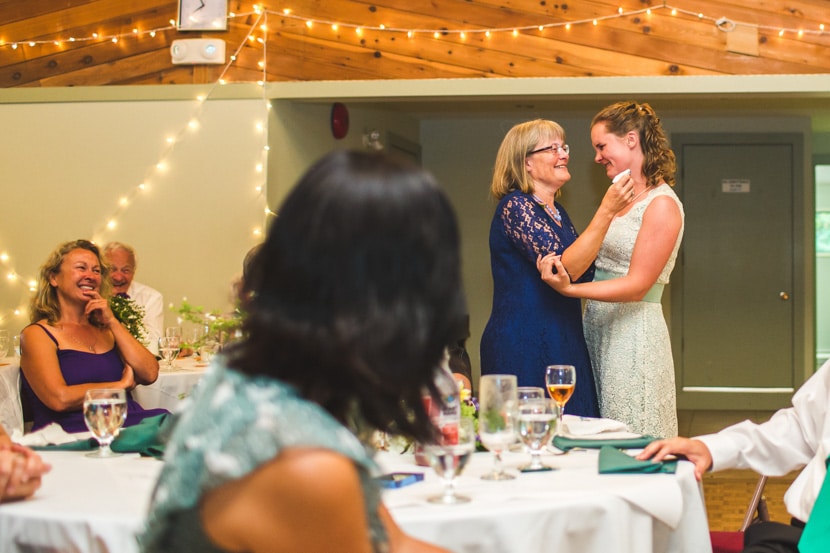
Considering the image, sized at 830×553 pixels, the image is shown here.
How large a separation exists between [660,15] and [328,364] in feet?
19.3

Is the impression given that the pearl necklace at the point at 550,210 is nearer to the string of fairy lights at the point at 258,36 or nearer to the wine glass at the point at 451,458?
the wine glass at the point at 451,458

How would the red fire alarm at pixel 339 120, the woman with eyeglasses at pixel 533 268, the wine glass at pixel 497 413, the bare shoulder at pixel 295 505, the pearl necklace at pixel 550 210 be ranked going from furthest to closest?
the red fire alarm at pixel 339 120 < the pearl necklace at pixel 550 210 < the woman with eyeglasses at pixel 533 268 < the wine glass at pixel 497 413 < the bare shoulder at pixel 295 505

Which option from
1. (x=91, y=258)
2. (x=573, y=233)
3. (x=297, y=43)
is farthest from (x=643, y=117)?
(x=297, y=43)

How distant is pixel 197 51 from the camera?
6.82 meters

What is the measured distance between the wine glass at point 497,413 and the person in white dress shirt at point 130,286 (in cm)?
413

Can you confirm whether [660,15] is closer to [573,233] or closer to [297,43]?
[297,43]

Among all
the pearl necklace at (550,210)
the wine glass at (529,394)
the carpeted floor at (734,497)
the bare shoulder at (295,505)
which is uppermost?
the pearl necklace at (550,210)

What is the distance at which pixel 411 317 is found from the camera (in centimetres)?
101

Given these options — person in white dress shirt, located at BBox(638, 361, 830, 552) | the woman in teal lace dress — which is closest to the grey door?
person in white dress shirt, located at BBox(638, 361, 830, 552)

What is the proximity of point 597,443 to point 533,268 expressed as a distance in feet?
4.51

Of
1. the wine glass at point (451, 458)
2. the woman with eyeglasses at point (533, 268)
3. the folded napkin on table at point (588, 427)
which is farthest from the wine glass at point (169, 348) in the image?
the wine glass at point (451, 458)

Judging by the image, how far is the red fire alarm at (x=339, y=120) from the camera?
7848 mm

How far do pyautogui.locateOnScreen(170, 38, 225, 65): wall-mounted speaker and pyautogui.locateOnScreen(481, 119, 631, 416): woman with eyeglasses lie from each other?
142 inches

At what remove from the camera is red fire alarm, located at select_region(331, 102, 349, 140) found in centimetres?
785
